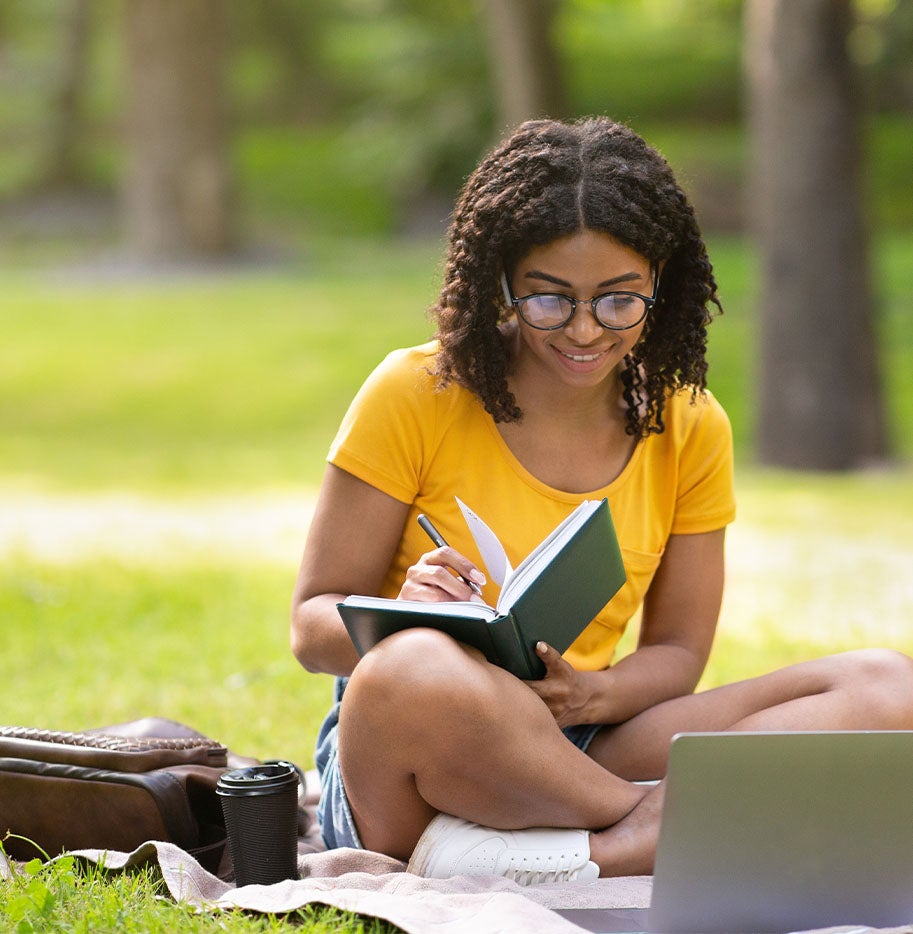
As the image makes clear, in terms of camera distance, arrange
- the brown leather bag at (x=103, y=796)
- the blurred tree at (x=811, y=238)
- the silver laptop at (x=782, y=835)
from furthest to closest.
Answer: the blurred tree at (x=811, y=238), the brown leather bag at (x=103, y=796), the silver laptop at (x=782, y=835)

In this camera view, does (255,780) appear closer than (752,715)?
Yes

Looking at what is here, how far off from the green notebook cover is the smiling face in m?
0.35

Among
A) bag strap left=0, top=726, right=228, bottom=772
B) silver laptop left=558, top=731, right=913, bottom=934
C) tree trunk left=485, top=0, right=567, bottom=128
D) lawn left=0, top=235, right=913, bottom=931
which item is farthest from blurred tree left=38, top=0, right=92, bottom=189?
silver laptop left=558, top=731, right=913, bottom=934

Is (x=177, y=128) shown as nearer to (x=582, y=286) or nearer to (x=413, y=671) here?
(x=582, y=286)

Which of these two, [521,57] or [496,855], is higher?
[521,57]

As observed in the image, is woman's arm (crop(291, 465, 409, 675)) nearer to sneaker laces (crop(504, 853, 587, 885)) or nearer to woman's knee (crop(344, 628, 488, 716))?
woman's knee (crop(344, 628, 488, 716))

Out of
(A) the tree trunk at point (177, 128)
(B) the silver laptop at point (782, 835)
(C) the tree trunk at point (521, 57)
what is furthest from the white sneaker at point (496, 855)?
(A) the tree trunk at point (177, 128)

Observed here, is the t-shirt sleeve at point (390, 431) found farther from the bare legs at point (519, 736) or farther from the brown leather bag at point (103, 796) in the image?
the brown leather bag at point (103, 796)

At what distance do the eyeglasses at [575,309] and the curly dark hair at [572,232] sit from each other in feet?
0.33

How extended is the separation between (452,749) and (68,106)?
22034 mm

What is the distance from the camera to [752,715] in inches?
120

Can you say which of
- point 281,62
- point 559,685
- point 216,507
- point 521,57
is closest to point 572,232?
point 559,685

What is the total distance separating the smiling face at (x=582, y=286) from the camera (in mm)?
2873

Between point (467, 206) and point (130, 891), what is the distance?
1451 mm
